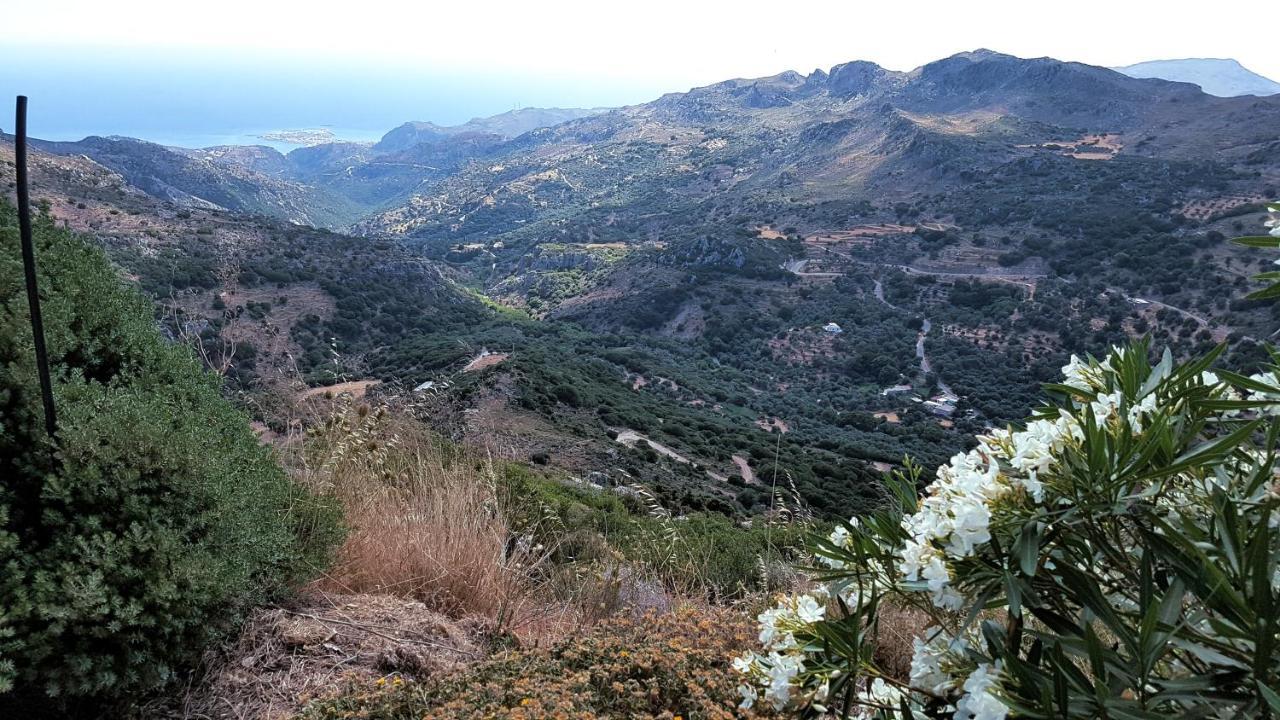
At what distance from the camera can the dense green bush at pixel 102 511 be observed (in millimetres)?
1823

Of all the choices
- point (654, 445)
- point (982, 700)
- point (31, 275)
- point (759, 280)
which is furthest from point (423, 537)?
point (759, 280)

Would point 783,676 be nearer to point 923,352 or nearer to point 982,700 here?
point 982,700

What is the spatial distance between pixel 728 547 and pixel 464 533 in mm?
2196

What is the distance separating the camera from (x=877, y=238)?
6300 cm

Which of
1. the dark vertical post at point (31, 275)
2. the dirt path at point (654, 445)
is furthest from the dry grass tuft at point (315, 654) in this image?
the dirt path at point (654, 445)

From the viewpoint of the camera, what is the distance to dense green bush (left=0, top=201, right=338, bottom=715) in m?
1.82

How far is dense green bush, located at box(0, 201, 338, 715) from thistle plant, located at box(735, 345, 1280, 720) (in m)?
1.76

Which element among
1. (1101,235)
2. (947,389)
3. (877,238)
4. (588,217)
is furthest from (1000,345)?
(588,217)

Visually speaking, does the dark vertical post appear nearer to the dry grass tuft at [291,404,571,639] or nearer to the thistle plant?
the dry grass tuft at [291,404,571,639]

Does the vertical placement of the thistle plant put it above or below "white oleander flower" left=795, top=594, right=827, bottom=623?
above

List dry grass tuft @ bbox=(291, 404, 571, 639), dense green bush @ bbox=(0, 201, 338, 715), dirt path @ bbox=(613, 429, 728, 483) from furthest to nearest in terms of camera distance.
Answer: dirt path @ bbox=(613, 429, 728, 483) → dry grass tuft @ bbox=(291, 404, 571, 639) → dense green bush @ bbox=(0, 201, 338, 715)

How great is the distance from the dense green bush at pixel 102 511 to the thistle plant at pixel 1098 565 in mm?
1763

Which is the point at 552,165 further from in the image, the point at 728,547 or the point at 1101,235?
the point at 728,547

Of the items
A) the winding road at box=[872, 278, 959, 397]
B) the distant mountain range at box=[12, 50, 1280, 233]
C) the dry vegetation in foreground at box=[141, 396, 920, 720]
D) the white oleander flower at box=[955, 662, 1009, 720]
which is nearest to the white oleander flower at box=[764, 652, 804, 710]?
the white oleander flower at box=[955, 662, 1009, 720]
